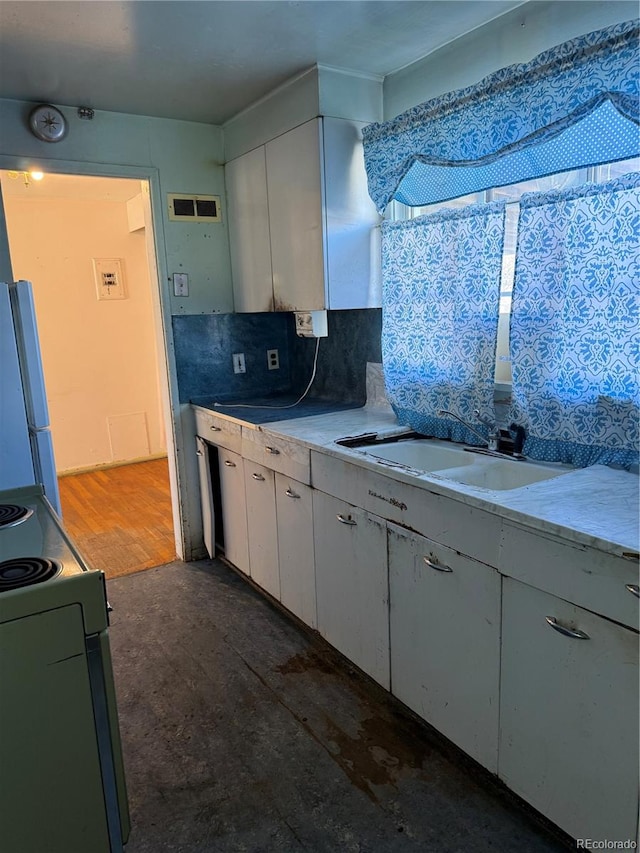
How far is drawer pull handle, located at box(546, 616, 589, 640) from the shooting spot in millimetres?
1383

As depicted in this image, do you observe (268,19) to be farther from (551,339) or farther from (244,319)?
(244,319)

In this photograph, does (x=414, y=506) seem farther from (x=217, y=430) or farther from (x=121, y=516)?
(x=121, y=516)

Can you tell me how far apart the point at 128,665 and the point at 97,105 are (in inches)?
102

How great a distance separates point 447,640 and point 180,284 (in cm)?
234

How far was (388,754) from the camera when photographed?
1.91 metres

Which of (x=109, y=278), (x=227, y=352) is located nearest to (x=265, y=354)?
(x=227, y=352)

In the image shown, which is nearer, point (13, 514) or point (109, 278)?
point (13, 514)

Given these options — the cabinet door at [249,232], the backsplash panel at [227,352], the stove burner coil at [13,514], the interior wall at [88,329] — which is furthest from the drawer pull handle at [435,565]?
the interior wall at [88,329]

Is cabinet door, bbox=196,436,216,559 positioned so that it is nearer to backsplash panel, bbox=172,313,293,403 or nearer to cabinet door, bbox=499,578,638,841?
backsplash panel, bbox=172,313,293,403

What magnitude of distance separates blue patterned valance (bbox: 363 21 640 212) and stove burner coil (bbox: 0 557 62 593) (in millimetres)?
1857

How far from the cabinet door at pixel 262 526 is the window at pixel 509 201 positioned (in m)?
1.11

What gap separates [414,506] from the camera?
1845 millimetres

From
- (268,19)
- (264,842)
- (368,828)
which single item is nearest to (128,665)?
(264,842)

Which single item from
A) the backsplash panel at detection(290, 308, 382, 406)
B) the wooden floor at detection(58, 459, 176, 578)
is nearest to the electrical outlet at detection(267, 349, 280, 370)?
the backsplash panel at detection(290, 308, 382, 406)
